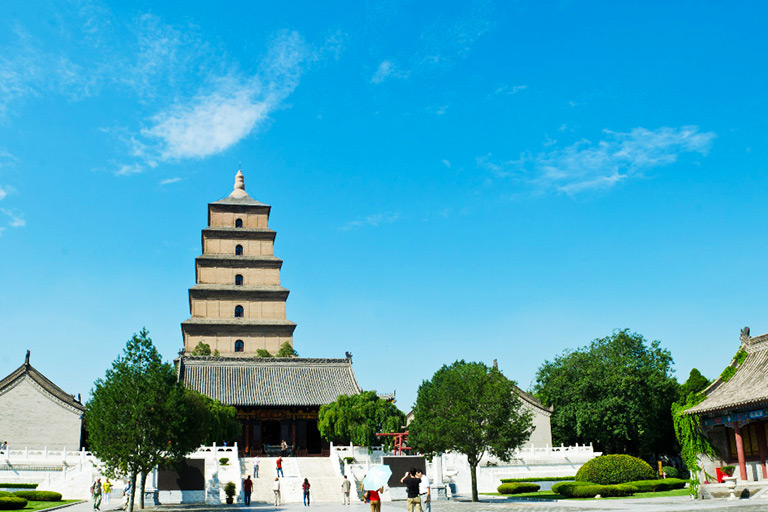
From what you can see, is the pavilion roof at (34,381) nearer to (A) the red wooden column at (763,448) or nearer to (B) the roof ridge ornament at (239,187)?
(B) the roof ridge ornament at (239,187)

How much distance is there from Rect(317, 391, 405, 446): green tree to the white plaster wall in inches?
515

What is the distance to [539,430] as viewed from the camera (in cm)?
4372

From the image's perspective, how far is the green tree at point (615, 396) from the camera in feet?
135

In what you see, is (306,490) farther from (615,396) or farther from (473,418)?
(615,396)

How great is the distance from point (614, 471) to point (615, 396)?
12.5 m

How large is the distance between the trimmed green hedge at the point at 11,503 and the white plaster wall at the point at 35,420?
1665 centimetres

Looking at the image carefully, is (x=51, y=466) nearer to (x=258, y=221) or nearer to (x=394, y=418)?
(x=394, y=418)

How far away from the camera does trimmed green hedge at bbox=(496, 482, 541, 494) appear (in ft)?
100

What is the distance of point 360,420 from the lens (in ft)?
123

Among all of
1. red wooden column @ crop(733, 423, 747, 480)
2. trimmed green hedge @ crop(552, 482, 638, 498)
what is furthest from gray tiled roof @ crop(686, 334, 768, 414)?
trimmed green hedge @ crop(552, 482, 638, 498)

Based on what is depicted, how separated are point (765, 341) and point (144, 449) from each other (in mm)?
20254

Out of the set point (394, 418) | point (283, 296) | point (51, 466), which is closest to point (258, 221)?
point (283, 296)

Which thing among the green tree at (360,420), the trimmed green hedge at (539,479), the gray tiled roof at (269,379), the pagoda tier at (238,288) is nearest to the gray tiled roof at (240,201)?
the pagoda tier at (238,288)

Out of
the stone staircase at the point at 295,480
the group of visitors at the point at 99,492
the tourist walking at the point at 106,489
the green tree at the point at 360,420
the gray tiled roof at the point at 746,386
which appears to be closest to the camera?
the gray tiled roof at the point at 746,386
